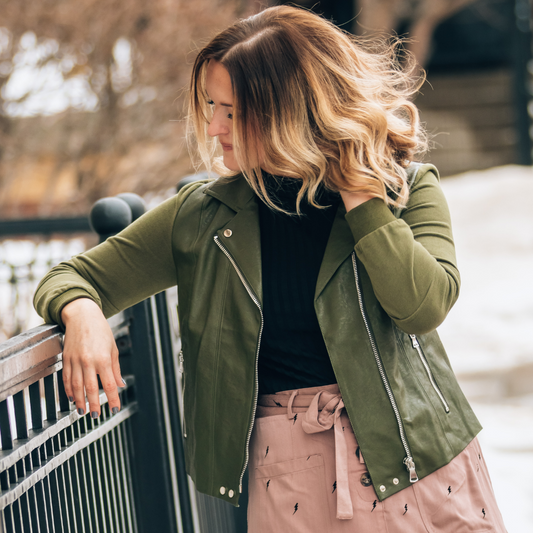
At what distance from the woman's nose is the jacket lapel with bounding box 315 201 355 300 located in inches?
15.1

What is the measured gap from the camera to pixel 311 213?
6.21 feet

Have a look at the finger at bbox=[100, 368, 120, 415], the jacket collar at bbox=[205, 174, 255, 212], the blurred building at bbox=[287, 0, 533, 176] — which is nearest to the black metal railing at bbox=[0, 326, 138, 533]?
the finger at bbox=[100, 368, 120, 415]

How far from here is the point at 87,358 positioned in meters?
1.63

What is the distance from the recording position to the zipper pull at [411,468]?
5.40 ft

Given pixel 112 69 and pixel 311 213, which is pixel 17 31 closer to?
pixel 112 69

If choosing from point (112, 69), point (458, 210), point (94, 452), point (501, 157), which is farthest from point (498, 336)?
point (501, 157)

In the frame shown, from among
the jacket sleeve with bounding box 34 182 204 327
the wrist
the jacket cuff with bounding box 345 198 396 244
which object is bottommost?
the wrist

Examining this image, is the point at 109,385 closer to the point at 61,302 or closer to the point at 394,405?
the point at 61,302

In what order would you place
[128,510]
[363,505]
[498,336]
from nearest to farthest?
1. [363,505]
2. [128,510]
3. [498,336]

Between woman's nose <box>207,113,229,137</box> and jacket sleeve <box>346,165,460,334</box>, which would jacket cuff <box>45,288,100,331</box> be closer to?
woman's nose <box>207,113,229,137</box>

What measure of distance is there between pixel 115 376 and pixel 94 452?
0.28 metres

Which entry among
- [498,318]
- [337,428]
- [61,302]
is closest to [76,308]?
[61,302]

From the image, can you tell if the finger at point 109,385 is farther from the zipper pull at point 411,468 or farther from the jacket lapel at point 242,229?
the zipper pull at point 411,468

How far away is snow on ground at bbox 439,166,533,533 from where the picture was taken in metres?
4.31
